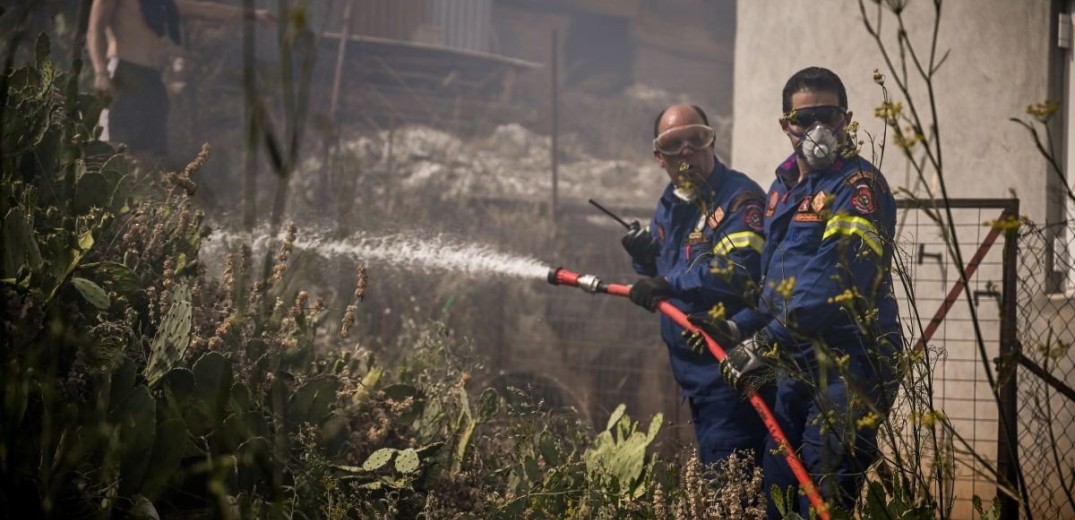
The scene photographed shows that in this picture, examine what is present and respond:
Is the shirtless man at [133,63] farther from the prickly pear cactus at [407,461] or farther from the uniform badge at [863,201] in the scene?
the uniform badge at [863,201]

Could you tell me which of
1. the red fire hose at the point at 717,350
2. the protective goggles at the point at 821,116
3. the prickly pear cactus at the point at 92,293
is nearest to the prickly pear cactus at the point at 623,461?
the red fire hose at the point at 717,350

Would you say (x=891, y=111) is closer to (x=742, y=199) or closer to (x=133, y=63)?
(x=742, y=199)

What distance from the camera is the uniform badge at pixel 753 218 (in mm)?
4227

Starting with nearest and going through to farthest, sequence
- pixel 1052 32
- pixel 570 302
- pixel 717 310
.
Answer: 1. pixel 717 310
2. pixel 1052 32
3. pixel 570 302

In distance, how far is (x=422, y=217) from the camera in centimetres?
1238

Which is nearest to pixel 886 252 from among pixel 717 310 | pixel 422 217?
pixel 717 310

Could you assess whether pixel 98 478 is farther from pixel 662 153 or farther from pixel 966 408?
pixel 966 408

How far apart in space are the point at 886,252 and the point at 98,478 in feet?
6.65

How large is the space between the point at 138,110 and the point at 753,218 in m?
4.05

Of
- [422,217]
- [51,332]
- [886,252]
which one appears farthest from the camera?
[422,217]

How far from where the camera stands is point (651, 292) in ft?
14.4

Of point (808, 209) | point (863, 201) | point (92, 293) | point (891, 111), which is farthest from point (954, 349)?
point (92, 293)

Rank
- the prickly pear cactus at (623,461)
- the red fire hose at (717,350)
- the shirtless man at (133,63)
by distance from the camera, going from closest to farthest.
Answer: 1. the red fire hose at (717,350)
2. the prickly pear cactus at (623,461)
3. the shirtless man at (133,63)

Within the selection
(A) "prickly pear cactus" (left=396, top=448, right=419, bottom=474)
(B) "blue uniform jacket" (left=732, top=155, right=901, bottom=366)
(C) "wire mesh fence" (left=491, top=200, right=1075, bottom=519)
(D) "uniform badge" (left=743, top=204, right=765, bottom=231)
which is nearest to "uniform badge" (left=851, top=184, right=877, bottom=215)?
(B) "blue uniform jacket" (left=732, top=155, right=901, bottom=366)
